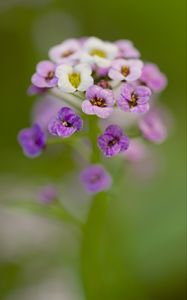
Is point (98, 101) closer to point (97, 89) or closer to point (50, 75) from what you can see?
point (97, 89)

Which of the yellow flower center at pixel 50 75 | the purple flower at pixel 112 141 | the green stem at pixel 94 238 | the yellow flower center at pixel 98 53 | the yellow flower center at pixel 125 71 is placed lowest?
the green stem at pixel 94 238

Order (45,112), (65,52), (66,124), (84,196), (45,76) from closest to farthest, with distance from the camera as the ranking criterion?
1. (66,124)
2. (45,76)
3. (65,52)
4. (45,112)
5. (84,196)

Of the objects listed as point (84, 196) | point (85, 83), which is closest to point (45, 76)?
point (85, 83)

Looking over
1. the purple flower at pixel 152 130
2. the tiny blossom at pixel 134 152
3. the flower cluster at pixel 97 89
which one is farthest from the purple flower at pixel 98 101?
the tiny blossom at pixel 134 152

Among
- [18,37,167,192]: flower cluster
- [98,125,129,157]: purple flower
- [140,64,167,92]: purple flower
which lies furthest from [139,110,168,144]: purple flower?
[98,125,129,157]: purple flower

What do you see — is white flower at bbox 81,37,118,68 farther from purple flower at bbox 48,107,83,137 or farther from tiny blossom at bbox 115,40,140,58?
purple flower at bbox 48,107,83,137

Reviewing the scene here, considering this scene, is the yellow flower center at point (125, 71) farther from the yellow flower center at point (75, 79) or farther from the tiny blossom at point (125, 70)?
the yellow flower center at point (75, 79)
